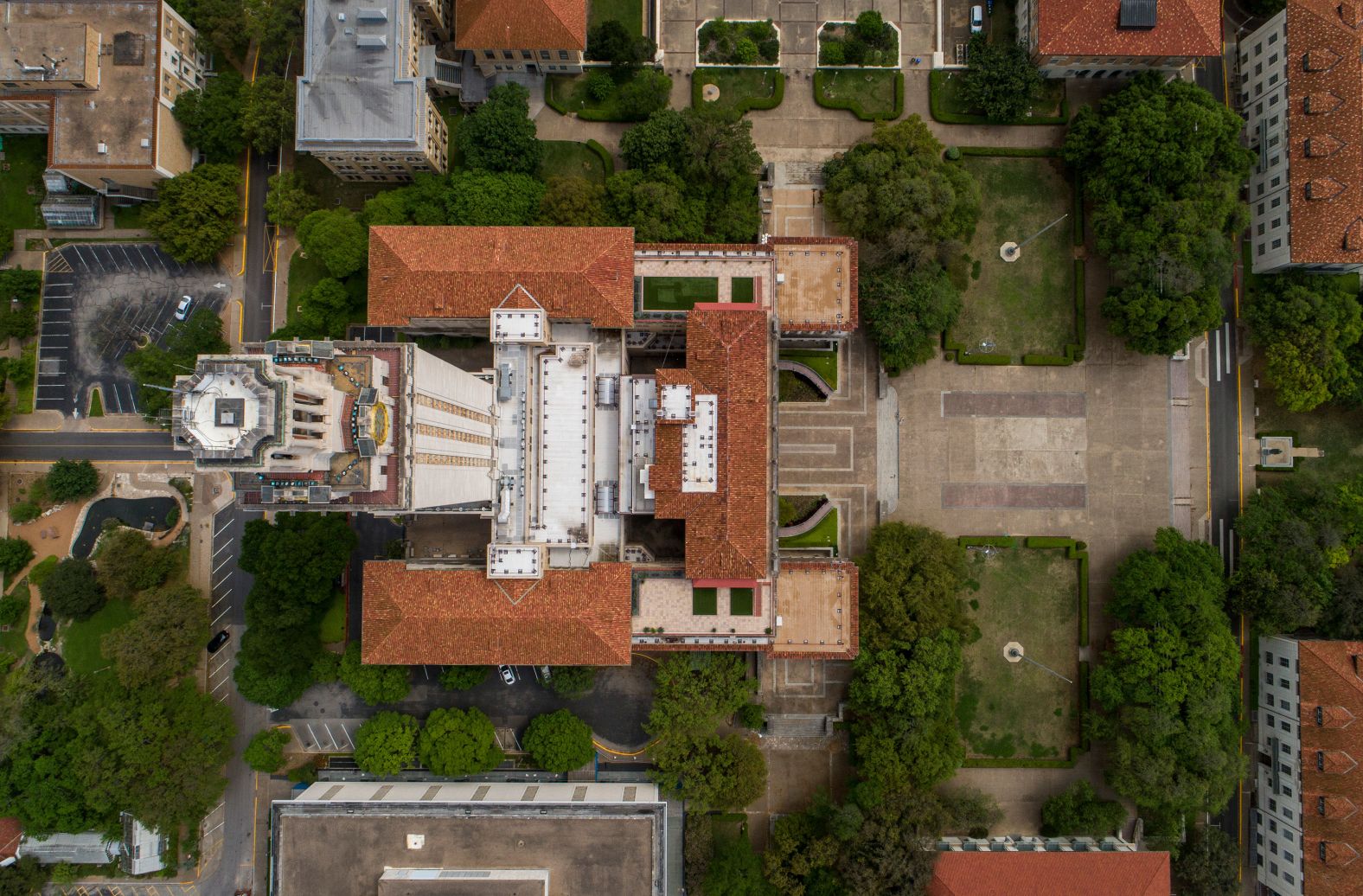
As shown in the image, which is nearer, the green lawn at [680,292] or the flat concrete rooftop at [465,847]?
the flat concrete rooftop at [465,847]

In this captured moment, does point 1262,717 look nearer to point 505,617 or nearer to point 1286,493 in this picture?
point 1286,493

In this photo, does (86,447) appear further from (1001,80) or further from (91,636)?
(1001,80)

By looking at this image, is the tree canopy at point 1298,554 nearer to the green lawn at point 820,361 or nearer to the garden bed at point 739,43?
the green lawn at point 820,361

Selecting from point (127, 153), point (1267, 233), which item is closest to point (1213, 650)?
point (1267, 233)

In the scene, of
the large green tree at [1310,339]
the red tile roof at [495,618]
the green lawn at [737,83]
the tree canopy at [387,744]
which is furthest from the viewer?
the green lawn at [737,83]

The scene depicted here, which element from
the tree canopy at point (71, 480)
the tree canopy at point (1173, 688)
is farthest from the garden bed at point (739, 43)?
the tree canopy at point (71, 480)

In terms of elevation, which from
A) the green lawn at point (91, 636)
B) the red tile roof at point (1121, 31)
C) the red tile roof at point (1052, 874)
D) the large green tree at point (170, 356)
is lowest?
the red tile roof at point (1052, 874)

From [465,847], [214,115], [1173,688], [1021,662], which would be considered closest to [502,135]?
[214,115]
